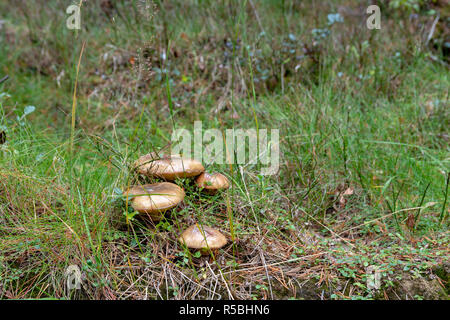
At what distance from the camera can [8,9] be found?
557 cm

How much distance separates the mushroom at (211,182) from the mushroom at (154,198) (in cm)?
21

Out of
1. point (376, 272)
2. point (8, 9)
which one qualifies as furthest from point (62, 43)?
point (376, 272)

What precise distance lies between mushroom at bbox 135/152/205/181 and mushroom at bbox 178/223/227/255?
34 centimetres

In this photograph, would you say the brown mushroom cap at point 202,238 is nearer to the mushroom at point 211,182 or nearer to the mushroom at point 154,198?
the mushroom at point 154,198

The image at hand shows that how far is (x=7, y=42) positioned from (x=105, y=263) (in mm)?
4266

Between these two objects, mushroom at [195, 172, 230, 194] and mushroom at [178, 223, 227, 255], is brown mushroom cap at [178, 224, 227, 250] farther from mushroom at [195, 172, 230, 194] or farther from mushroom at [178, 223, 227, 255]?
mushroom at [195, 172, 230, 194]

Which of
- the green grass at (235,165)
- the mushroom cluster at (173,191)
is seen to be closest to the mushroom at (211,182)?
the mushroom cluster at (173,191)

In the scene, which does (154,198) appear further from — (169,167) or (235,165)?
(235,165)

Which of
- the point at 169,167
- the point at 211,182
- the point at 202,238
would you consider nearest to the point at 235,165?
the point at 211,182

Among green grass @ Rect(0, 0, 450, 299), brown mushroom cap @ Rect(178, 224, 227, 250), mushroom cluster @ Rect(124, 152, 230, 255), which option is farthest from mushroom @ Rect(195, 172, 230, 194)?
brown mushroom cap @ Rect(178, 224, 227, 250)

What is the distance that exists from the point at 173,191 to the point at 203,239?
0.99ft

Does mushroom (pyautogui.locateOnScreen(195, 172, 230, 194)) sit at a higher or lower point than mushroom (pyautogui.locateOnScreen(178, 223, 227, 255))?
higher

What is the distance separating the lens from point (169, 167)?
206 centimetres

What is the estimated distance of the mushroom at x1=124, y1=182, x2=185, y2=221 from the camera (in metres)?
1.85
